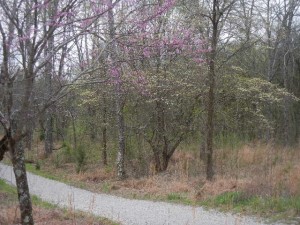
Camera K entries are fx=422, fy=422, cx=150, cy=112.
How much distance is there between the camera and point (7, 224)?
7.89m

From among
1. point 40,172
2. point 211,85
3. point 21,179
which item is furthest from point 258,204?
point 40,172

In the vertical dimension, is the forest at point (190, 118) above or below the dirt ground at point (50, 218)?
above

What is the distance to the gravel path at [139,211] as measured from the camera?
858 centimetres

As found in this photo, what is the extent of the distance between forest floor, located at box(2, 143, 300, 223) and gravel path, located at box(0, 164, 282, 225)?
0.49 m

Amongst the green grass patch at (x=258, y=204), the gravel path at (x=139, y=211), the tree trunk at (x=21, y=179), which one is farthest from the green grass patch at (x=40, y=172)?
the tree trunk at (x=21, y=179)

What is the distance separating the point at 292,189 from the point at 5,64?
288 inches

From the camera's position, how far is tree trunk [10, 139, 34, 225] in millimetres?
5164

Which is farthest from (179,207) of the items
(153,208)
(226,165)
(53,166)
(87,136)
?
(53,166)

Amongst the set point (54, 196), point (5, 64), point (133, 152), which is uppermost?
point (5, 64)

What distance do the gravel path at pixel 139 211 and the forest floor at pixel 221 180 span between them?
1.62 ft

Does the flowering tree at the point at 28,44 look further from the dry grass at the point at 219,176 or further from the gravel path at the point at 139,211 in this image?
the dry grass at the point at 219,176

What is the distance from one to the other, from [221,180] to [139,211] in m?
2.87

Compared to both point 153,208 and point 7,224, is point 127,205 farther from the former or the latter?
point 7,224

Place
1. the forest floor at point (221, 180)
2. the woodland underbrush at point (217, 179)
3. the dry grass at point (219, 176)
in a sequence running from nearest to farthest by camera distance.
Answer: the forest floor at point (221, 180)
the woodland underbrush at point (217, 179)
the dry grass at point (219, 176)
